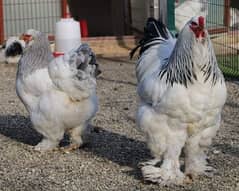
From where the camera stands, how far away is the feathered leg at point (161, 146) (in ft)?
15.7

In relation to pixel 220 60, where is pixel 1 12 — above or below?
above

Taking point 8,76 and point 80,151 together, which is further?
point 8,76

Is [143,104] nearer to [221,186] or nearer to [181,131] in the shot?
[181,131]

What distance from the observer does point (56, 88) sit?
5.75 m

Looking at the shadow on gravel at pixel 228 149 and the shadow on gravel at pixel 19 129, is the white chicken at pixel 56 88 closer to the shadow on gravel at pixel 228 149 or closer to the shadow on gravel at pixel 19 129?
the shadow on gravel at pixel 19 129

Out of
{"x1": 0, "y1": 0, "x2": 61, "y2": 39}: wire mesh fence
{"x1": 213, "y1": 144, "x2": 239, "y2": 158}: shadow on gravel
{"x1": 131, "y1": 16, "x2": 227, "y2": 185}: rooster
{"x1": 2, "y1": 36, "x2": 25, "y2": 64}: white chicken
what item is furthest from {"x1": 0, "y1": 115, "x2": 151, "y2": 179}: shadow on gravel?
{"x1": 0, "y1": 0, "x2": 61, "y2": 39}: wire mesh fence

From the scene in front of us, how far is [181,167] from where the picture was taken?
17.4ft

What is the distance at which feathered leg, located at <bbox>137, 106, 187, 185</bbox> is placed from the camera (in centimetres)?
479

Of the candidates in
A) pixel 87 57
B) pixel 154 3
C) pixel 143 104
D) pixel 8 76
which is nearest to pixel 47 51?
pixel 87 57

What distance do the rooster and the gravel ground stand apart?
0.17 metres

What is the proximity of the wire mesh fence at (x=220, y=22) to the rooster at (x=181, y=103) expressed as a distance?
17.4 feet

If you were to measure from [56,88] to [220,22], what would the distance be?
6.48 meters

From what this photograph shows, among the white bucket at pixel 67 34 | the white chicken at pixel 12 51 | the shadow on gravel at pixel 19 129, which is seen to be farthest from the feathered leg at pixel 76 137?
the white chicken at pixel 12 51

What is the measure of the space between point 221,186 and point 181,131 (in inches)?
23.9
